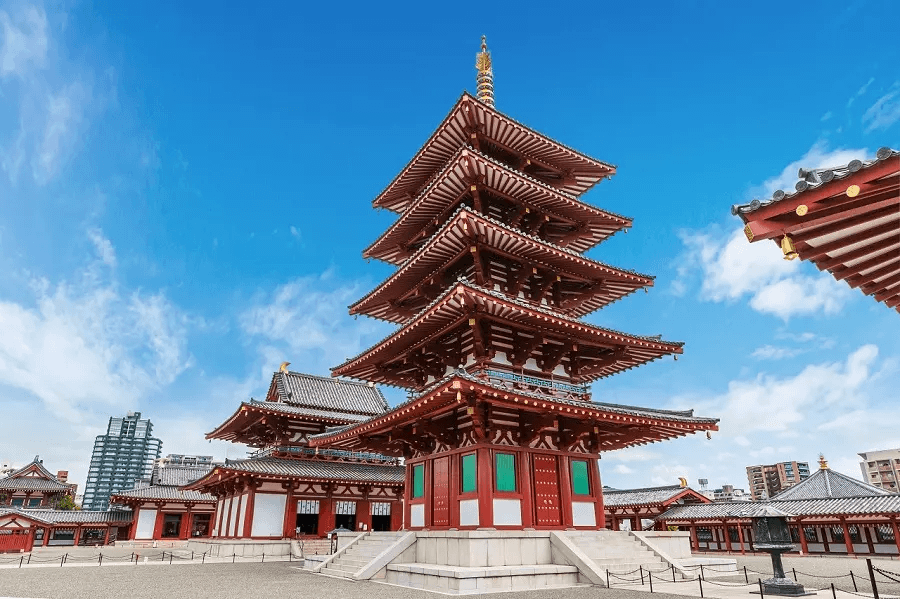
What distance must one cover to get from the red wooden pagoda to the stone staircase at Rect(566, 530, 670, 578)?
4.03 feet

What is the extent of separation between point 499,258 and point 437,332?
4069mm

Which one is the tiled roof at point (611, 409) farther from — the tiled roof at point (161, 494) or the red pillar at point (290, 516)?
the tiled roof at point (161, 494)

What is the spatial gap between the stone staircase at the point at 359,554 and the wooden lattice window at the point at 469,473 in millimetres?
3298

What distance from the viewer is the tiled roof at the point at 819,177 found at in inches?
229

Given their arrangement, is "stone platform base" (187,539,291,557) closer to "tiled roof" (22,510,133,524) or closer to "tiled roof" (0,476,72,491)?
"tiled roof" (22,510,133,524)

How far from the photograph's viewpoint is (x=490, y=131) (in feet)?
76.8

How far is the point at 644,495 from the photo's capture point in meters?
46.8

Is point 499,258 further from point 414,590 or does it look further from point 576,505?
point 414,590

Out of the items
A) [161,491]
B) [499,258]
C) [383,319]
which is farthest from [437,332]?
[161,491]

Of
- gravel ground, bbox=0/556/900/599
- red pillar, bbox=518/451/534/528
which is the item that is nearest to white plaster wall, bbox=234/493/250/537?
gravel ground, bbox=0/556/900/599

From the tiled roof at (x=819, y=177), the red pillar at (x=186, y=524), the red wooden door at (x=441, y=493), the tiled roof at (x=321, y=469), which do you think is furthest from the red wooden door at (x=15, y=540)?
the tiled roof at (x=819, y=177)

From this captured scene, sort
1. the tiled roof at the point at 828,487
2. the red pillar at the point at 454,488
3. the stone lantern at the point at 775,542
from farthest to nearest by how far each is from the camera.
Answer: the tiled roof at the point at 828,487
the red pillar at the point at 454,488
the stone lantern at the point at 775,542

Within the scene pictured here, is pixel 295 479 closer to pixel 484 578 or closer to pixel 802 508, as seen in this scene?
pixel 484 578

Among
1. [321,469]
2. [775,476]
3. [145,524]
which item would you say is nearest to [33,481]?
[145,524]
